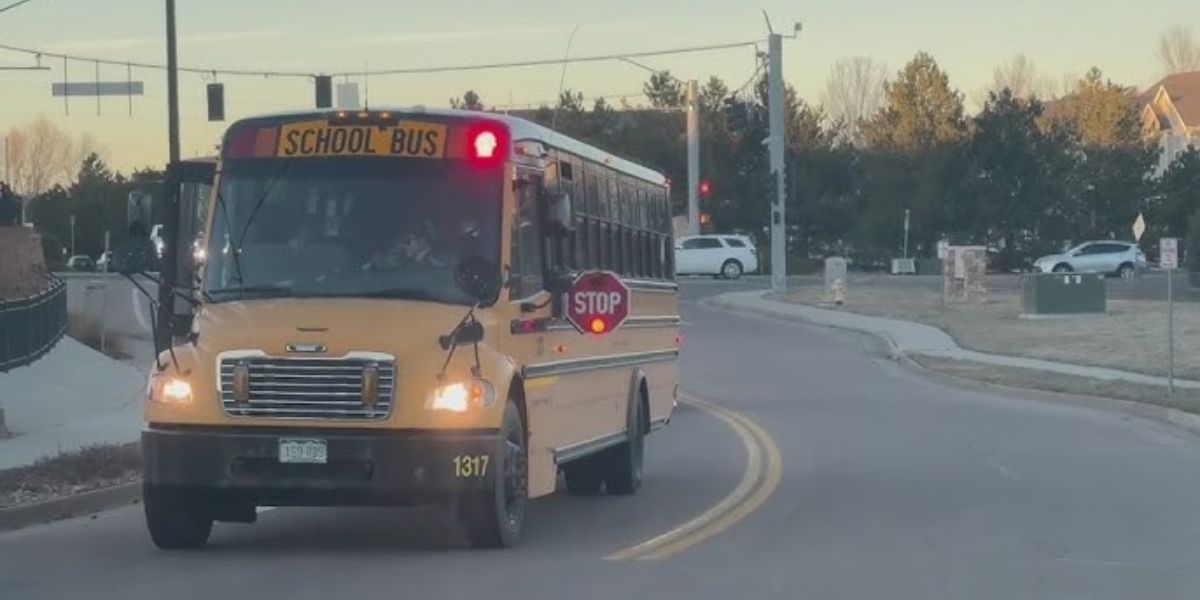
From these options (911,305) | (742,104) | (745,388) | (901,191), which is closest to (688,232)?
(901,191)

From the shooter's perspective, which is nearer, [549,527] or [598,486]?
[549,527]

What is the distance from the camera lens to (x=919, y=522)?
1412 centimetres

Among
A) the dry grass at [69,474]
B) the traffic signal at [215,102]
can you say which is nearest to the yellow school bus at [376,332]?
the dry grass at [69,474]

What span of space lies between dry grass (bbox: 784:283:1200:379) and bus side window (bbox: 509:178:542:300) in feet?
64.3

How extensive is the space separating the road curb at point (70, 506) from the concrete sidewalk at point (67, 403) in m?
1.79

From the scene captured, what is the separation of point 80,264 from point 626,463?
245ft

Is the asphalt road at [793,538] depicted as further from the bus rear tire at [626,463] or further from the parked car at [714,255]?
the parked car at [714,255]

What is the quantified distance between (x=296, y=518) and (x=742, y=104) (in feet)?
172

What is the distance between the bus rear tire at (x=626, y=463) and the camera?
52.1ft

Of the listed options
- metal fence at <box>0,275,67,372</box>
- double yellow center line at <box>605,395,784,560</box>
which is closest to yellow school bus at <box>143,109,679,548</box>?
double yellow center line at <box>605,395,784,560</box>

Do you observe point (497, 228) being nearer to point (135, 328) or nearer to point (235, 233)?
point (235, 233)

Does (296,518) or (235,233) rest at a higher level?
(235,233)

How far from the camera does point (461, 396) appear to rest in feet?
37.7

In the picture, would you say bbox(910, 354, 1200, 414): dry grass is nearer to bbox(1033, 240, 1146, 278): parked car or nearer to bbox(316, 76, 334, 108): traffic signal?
bbox(316, 76, 334, 108): traffic signal
